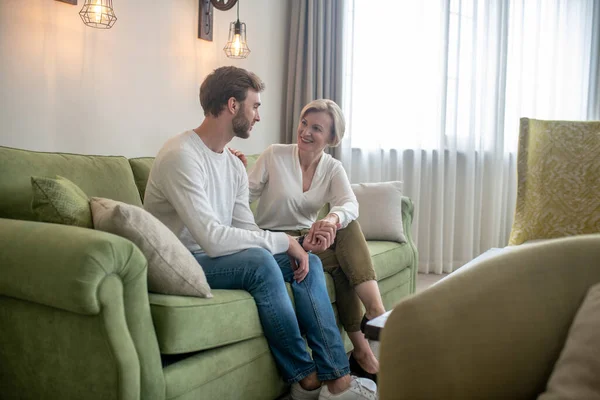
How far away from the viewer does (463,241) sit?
14.8 feet

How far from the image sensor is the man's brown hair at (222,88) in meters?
2.13

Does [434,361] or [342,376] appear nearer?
[434,361]

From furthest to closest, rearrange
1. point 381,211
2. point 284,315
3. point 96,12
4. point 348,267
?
1. point 381,211
2. point 96,12
3. point 348,267
4. point 284,315

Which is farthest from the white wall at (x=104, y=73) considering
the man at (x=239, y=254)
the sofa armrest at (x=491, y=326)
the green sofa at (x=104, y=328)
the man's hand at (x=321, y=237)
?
the sofa armrest at (x=491, y=326)

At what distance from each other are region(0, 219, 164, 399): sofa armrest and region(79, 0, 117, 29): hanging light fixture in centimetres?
131

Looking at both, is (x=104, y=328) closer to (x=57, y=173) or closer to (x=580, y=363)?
(x=57, y=173)

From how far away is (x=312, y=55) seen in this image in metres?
4.24

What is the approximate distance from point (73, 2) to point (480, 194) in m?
3.04

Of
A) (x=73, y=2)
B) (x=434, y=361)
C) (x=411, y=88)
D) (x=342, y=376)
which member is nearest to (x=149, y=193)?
(x=342, y=376)

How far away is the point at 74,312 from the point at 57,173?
789 mm

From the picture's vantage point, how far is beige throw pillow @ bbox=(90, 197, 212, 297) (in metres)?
1.59

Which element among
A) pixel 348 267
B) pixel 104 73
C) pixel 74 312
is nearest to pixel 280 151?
pixel 348 267

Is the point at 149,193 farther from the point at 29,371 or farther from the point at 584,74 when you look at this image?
the point at 584,74

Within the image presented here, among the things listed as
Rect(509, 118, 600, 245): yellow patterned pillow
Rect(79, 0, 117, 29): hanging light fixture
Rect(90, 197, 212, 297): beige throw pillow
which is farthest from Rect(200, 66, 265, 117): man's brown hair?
Rect(509, 118, 600, 245): yellow patterned pillow
